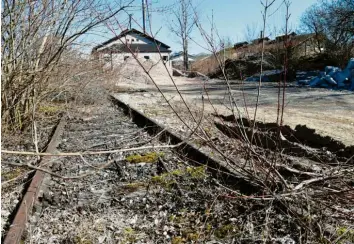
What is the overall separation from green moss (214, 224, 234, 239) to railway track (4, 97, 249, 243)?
0.07 feet

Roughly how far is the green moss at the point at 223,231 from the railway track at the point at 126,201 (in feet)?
0.07

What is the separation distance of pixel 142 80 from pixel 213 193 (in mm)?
26410

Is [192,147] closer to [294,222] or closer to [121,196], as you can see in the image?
[121,196]

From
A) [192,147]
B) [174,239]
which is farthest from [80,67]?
[174,239]

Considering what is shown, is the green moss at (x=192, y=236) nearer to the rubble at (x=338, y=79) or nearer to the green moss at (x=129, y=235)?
the green moss at (x=129, y=235)

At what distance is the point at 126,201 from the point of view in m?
3.14

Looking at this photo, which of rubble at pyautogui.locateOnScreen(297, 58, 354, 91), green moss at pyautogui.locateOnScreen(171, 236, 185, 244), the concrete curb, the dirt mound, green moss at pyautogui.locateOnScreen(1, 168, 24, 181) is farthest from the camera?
rubble at pyautogui.locateOnScreen(297, 58, 354, 91)

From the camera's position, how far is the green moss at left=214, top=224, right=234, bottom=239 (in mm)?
2406

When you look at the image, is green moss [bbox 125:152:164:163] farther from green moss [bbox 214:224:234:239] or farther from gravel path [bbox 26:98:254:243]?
green moss [bbox 214:224:234:239]

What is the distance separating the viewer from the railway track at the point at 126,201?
2504 mm

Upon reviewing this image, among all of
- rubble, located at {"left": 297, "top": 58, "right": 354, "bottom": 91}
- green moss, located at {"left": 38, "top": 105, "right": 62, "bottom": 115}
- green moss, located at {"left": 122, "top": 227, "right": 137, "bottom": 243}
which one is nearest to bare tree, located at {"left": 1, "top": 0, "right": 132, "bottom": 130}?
green moss, located at {"left": 38, "top": 105, "right": 62, "bottom": 115}

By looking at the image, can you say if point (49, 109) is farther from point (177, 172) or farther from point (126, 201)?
point (126, 201)

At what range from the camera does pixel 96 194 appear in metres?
3.36

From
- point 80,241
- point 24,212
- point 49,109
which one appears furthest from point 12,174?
point 49,109
